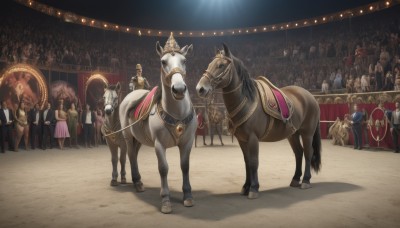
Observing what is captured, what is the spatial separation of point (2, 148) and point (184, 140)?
10.6m

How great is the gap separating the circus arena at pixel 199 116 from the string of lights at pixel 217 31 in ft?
0.27

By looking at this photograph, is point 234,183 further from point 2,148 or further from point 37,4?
point 37,4

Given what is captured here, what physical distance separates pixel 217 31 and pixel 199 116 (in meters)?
11.7

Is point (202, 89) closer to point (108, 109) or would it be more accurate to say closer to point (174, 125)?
point (174, 125)

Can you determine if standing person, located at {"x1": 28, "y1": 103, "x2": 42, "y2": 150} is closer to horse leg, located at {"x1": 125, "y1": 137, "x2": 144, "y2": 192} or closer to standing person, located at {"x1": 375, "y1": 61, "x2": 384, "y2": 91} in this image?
horse leg, located at {"x1": 125, "y1": 137, "x2": 144, "y2": 192}

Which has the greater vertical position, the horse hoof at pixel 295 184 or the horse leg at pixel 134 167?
the horse leg at pixel 134 167

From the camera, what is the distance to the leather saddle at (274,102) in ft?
17.1

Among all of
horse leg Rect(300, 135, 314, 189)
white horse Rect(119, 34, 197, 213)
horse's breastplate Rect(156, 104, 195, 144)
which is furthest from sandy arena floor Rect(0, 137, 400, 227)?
horse's breastplate Rect(156, 104, 195, 144)

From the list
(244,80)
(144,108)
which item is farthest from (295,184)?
(144,108)

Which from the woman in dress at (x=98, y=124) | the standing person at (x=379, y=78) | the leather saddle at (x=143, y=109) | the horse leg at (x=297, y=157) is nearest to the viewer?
the leather saddle at (x=143, y=109)

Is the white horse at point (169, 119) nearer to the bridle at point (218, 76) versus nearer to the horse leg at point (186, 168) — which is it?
the horse leg at point (186, 168)

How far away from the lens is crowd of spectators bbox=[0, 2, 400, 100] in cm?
1627

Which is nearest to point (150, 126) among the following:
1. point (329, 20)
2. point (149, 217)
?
point (149, 217)

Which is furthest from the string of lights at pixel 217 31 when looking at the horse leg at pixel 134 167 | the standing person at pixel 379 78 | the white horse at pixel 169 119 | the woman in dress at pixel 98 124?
the white horse at pixel 169 119
